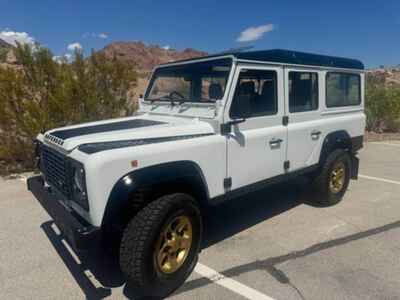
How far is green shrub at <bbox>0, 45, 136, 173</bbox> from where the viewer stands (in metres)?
6.40

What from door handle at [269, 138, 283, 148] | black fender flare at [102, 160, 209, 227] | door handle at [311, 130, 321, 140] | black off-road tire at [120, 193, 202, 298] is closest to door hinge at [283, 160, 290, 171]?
door handle at [269, 138, 283, 148]

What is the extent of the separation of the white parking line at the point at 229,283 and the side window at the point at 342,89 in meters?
2.94

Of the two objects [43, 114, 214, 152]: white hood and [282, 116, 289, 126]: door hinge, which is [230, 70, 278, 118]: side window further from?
[43, 114, 214, 152]: white hood

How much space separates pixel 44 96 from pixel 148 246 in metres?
5.53

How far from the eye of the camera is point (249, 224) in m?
4.24

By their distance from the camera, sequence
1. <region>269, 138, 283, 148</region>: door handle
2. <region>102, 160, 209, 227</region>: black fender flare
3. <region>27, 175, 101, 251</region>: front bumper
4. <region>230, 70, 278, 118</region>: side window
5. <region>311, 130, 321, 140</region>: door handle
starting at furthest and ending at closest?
<region>311, 130, 321, 140</region>: door handle < <region>269, 138, 283, 148</region>: door handle < <region>230, 70, 278, 118</region>: side window < <region>102, 160, 209, 227</region>: black fender flare < <region>27, 175, 101, 251</region>: front bumper

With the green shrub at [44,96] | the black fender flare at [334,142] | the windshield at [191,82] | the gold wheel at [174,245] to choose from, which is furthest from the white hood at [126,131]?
the green shrub at [44,96]

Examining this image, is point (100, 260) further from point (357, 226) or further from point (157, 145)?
point (357, 226)

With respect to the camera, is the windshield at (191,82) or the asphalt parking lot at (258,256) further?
the windshield at (191,82)

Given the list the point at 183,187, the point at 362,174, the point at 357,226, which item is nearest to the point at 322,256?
the point at 357,226

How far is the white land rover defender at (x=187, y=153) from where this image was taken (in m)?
2.54

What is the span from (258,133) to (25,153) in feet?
17.6

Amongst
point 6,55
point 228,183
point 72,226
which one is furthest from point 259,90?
point 6,55

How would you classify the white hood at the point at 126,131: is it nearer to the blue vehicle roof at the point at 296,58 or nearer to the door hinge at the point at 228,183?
the door hinge at the point at 228,183
